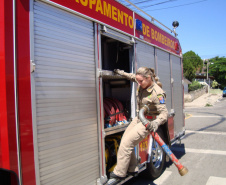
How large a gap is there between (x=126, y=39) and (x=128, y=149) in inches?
72.3

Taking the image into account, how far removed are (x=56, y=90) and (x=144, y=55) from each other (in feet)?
7.94

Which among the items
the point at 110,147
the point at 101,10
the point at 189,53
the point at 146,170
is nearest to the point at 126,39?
the point at 101,10

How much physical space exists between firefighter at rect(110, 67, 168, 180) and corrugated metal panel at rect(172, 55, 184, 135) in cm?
251

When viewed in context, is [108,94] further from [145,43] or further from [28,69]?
[28,69]

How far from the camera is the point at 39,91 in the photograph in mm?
2229

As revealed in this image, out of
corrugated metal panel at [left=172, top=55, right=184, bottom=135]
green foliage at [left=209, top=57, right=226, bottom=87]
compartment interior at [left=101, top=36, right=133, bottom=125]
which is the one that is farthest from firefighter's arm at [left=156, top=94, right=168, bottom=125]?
green foliage at [left=209, top=57, right=226, bottom=87]

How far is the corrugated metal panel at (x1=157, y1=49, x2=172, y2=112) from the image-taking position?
5.11 m

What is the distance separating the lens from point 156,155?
4707 mm

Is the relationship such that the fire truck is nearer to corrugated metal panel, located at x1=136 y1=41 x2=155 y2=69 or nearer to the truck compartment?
the truck compartment

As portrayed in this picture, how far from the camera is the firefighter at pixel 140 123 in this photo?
3.18 m

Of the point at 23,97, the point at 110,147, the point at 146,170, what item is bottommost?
the point at 146,170

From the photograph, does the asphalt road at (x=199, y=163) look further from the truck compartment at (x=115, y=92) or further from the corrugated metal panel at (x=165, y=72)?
the corrugated metal panel at (x=165, y=72)

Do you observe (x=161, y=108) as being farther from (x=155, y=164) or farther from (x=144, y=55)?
(x=155, y=164)

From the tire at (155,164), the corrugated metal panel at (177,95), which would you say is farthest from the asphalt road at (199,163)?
the corrugated metal panel at (177,95)
